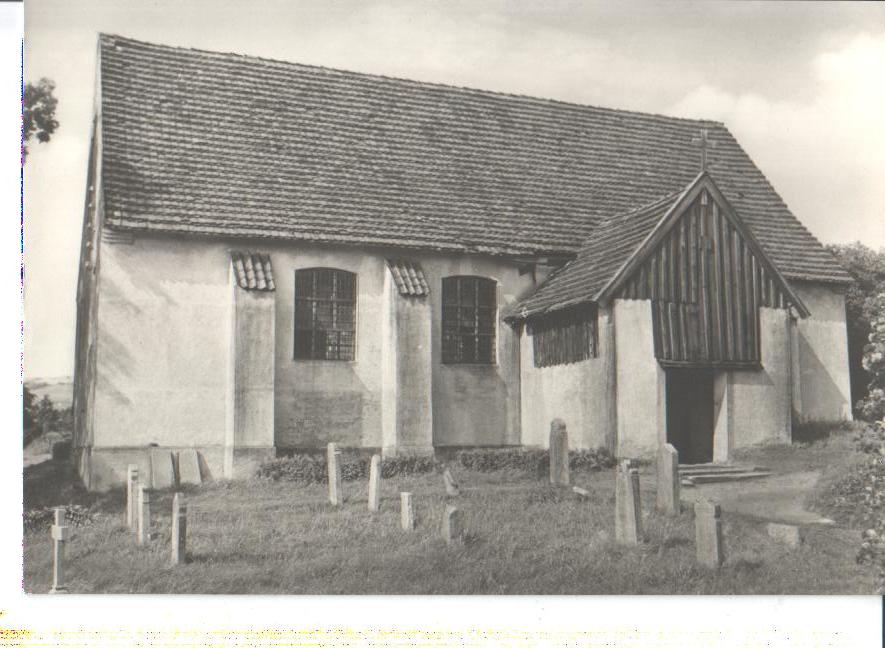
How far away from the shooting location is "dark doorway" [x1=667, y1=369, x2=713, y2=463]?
1288 centimetres

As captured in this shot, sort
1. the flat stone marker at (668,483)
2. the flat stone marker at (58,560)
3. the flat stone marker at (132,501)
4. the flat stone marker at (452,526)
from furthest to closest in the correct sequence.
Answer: the flat stone marker at (668,483) → the flat stone marker at (132,501) → the flat stone marker at (452,526) → the flat stone marker at (58,560)

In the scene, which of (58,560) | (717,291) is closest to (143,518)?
(58,560)

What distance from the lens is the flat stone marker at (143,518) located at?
9250 mm

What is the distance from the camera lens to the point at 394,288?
13547 millimetres

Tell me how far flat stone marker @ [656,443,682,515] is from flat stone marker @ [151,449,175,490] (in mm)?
5378

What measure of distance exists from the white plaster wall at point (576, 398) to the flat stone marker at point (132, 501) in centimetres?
518

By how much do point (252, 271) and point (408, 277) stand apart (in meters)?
2.12

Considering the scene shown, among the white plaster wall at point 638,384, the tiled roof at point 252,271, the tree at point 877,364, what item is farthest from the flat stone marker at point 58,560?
the tree at point 877,364

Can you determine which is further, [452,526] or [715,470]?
[715,470]

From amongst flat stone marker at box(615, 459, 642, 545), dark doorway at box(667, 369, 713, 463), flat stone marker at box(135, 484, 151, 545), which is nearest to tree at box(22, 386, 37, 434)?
flat stone marker at box(135, 484, 151, 545)

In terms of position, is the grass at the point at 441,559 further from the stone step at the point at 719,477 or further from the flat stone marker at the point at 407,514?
the stone step at the point at 719,477

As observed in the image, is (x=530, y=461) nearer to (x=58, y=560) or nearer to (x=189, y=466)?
(x=189, y=466)

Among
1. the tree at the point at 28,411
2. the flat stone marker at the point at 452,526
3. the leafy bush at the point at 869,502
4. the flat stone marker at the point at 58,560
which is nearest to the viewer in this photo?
the flat stone marker at the point at 58,560

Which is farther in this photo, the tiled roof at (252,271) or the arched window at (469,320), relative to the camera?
the arched window at (469,320)
